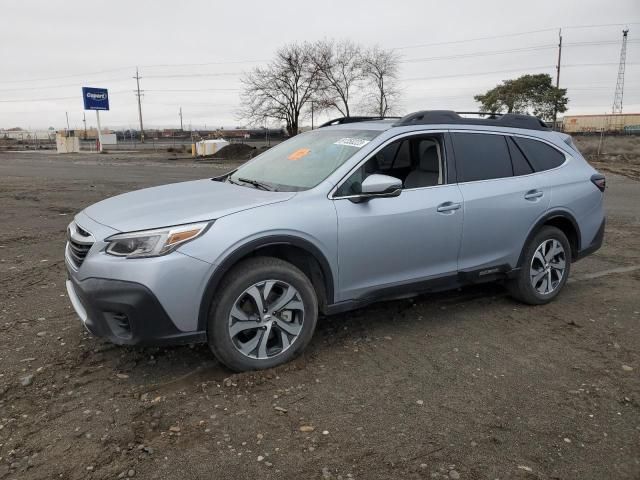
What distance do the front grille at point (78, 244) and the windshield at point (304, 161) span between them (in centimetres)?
133

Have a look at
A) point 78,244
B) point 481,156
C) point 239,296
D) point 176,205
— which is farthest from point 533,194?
point 78,244

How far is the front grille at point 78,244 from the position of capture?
11.4ft

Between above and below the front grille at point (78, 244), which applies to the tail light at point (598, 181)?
→ above

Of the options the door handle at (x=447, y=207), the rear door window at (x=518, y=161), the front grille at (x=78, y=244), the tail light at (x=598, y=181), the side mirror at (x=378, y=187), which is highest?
the rear door window at (x=518, y=161)

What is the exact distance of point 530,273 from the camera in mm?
4988

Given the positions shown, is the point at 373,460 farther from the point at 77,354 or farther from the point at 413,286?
the point at 77,354

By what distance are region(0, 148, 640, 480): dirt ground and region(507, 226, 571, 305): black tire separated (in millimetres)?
155

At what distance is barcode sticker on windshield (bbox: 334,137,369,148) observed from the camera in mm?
4217

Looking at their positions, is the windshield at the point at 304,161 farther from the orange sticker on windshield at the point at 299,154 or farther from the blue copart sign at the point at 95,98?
the blue copart sign at the point at 95,98

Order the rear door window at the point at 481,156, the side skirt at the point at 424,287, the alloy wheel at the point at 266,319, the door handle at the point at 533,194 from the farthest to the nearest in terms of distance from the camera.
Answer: the door handle at the point at 533,194, the rear door window at the point at 481,156, the side skirt at the point at 424,287, the alloy wheel at the point at 266,319

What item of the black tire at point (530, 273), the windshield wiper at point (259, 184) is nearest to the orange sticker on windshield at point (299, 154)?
the windshield wiper at point (259, 184)

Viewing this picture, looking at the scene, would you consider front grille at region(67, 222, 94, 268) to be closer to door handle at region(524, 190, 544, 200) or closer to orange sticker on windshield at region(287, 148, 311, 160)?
orange sticker on windshield at region(287, 148, 311, 160)

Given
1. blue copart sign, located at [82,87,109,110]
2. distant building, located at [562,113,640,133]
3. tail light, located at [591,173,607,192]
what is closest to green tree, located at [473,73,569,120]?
distant building, located at [562,113,640,133]

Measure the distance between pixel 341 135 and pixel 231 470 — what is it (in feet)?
9.39
